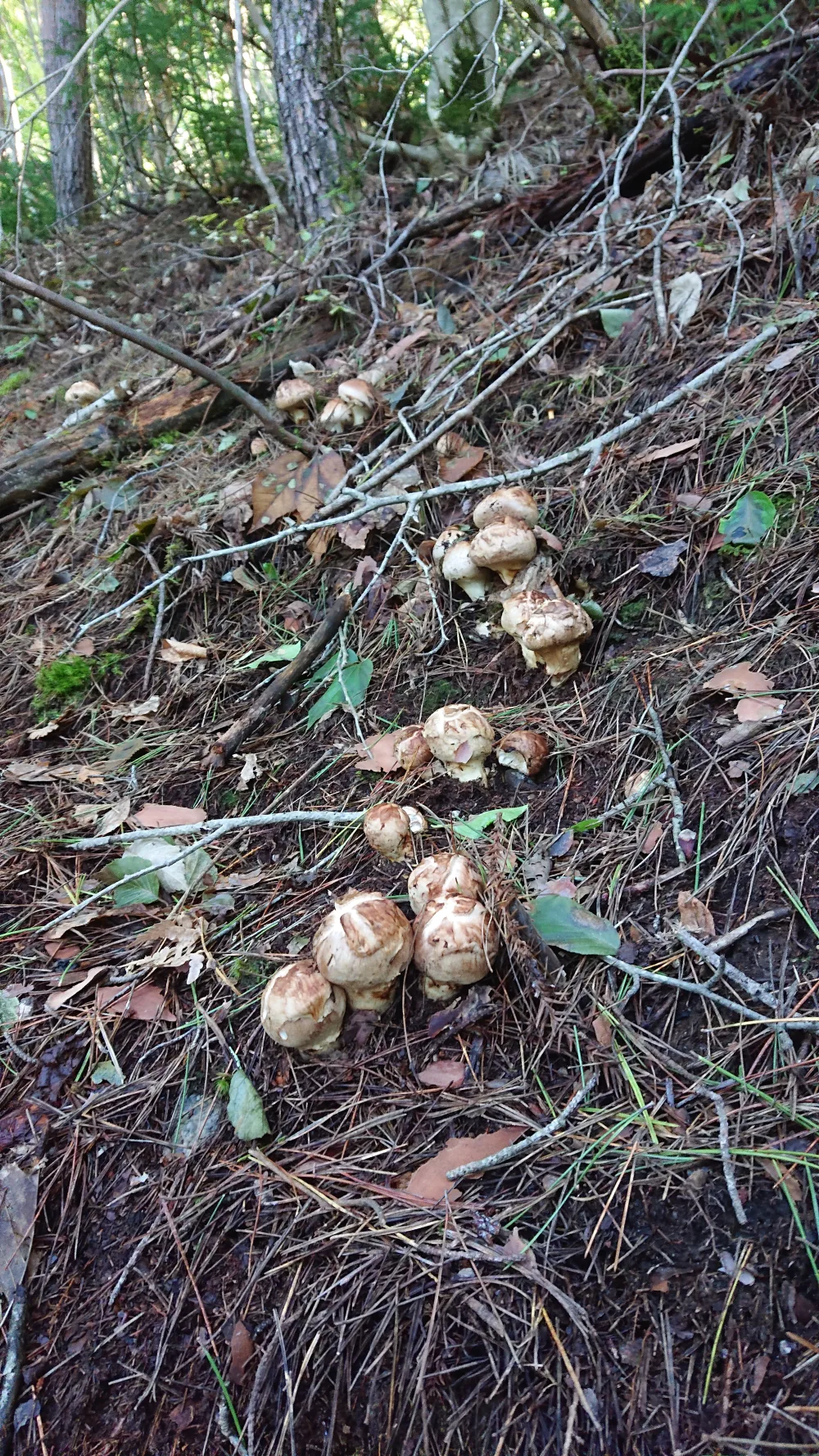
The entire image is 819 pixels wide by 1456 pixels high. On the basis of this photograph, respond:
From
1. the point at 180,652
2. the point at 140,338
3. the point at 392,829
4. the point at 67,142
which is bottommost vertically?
the point at 392,829

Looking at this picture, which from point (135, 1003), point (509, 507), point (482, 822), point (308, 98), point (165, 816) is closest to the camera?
point (135, 1003)

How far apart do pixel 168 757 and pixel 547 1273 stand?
2.13m

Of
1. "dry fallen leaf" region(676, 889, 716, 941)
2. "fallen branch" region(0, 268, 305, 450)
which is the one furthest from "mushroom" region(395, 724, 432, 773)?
"fallen branch" region(0, 268, 305, 450)

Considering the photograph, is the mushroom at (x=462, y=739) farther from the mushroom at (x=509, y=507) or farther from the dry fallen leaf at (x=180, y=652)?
the dry fallen leaf at (x=180, y=652)

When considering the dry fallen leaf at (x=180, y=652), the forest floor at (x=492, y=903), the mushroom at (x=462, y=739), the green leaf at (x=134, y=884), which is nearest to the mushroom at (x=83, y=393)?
the forest floor at (x=492, y=903)

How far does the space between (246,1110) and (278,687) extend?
1.59 m

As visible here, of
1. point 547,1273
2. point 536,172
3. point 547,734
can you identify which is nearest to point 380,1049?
point 547,1273

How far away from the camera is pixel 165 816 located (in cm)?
275

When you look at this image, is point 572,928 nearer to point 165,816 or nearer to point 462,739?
point 462,739

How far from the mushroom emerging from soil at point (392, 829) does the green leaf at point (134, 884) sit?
0.71m

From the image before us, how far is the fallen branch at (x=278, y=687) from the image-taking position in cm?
293

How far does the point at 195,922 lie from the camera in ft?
7.96

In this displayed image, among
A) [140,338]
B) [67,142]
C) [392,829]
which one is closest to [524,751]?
[392,829]

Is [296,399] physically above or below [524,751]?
above
